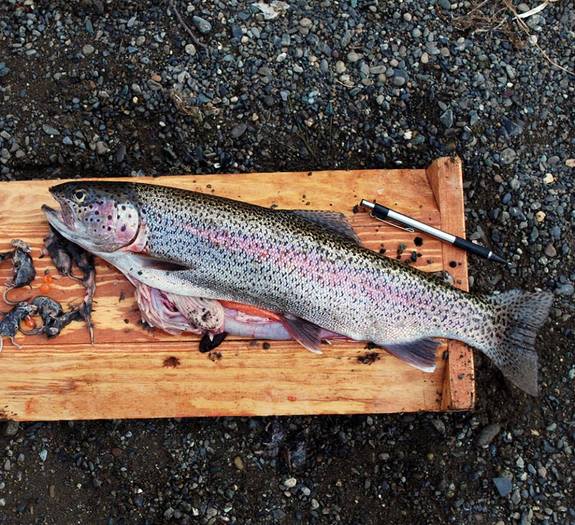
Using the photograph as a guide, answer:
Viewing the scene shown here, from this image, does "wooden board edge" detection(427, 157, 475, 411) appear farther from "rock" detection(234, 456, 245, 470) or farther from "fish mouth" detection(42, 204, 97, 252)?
"fish mouth" detection(42, 204, 97, 252)

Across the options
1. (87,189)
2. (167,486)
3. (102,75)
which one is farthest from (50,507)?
(102,75)

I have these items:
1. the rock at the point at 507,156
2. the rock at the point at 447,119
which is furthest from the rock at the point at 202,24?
the rock at the point at 507,156

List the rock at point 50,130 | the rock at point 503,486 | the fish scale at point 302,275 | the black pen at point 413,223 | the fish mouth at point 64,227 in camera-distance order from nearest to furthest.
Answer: the fish scale at point 302,275
the fish mouth at point 64,227
the black pen at point 413,223
the rock at point 503,486
the rock at point 50,130

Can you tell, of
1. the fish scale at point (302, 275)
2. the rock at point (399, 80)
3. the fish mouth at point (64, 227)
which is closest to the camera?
the fish scale at point (302, 275)

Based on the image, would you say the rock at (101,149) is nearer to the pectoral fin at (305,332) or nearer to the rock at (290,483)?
the pectoral fin at (305,332)

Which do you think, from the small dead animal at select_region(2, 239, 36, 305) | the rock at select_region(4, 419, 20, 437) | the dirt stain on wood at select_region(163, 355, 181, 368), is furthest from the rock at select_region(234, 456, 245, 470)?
the small dead animal at select_region(2, 239, 36, 305)

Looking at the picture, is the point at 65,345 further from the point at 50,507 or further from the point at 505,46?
the point at 505,46

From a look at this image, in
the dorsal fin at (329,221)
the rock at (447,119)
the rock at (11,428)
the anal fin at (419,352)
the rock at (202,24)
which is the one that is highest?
the rock at (202,24)
